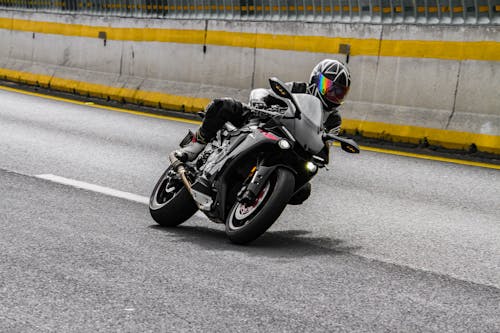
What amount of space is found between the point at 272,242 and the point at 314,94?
1086 millimetres

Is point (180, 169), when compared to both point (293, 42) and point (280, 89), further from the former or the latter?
point (293, 42)

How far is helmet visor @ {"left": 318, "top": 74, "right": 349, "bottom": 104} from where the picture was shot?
6859 mm

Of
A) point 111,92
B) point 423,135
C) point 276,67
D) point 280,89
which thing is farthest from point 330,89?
point 111,92

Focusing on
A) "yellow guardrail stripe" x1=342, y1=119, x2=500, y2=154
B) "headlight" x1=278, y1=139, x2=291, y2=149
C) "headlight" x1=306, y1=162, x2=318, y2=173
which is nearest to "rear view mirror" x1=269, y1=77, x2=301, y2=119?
"headlight" x1=278, y1=139, x2=291, y2=149

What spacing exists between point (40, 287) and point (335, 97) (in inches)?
102

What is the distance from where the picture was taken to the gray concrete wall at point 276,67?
11.7 meters

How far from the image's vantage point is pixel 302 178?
673 cm

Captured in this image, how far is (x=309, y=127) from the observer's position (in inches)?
261

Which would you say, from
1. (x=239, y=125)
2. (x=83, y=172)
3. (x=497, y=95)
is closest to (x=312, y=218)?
(x=239, y=125)

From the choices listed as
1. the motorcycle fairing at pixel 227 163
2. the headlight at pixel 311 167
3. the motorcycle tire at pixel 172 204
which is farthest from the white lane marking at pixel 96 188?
the headlight at pixel 311 167

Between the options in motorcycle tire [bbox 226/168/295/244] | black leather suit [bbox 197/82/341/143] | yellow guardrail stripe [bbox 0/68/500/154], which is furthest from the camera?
yellow guardrail stripe [bbox 0/68/500/154]

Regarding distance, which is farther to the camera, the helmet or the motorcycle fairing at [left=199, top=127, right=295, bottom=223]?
the helmet

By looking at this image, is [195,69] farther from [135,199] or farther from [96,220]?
[96,220]

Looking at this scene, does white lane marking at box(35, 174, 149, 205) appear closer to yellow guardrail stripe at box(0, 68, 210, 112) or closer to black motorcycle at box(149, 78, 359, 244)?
black motorcycle at box(149, 78, 359, 244)
